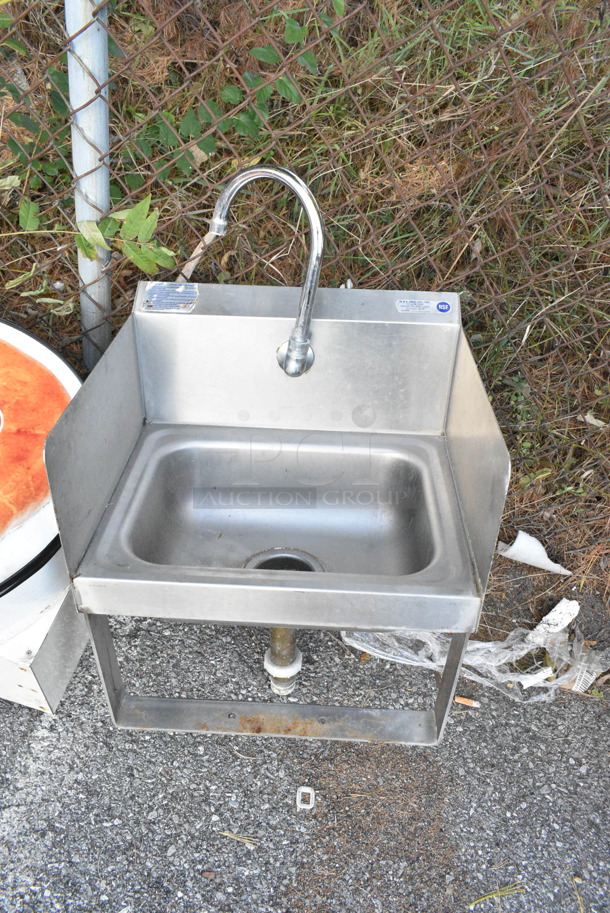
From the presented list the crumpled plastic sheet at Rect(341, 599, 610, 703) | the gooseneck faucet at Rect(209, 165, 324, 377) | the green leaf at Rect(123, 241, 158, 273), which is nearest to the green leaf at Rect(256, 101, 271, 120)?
the gooseneck faucet at Rect(209, 165, 324, 377)

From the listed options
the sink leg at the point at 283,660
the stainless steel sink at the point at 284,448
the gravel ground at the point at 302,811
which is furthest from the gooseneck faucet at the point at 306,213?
the gravel ground at the point at 302,811

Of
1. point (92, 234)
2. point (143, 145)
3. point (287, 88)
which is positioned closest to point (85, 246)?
point (92, 234)

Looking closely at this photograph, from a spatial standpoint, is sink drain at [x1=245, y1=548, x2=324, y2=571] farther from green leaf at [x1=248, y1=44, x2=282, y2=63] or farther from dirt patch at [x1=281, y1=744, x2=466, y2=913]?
green leaf at [x1=248, y1=44, x2=282, y2=63]

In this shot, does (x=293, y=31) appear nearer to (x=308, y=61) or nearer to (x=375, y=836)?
(x=308, y=61)

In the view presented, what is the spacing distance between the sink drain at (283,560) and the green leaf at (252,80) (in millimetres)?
901

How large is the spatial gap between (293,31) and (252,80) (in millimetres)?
117

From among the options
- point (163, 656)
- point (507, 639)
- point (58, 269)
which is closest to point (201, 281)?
point (58, 269)

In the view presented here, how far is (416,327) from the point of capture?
1311 mm

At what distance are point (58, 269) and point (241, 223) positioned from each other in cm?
47

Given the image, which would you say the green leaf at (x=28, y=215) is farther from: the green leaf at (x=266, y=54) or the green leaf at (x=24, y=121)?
the green leaf at (x=266, y=54)

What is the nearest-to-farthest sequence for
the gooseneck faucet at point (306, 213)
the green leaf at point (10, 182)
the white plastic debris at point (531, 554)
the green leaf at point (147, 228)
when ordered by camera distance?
the gooseneck faucet at point (306, 213) → the green leaf at point (147, 228) → the green leaf at point (10, 182) → the white plastic debris at point (531, 554)

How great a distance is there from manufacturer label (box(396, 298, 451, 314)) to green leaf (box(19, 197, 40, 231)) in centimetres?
78

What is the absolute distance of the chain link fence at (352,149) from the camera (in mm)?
1297

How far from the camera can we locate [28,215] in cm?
141
